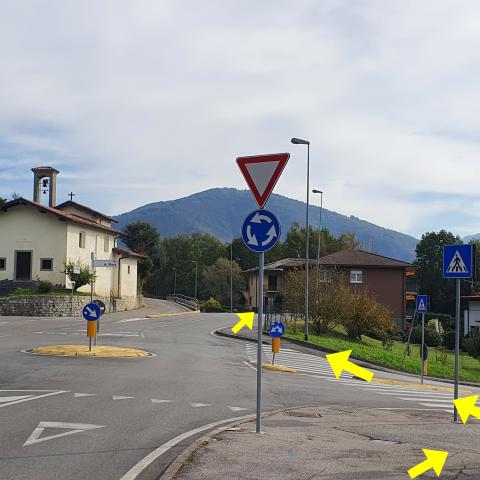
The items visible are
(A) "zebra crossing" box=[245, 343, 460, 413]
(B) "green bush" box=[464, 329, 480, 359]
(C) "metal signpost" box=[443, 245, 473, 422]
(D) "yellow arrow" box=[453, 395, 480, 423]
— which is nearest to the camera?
(C) "metal signpost" box=[443, 245, 473, 422]

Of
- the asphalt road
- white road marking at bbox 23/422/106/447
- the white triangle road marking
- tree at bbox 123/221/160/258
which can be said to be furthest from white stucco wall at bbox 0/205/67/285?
tree at bbox 123/221/160/258

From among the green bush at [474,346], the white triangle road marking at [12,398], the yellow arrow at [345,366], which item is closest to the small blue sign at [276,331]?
the yellow arrow at [345,366]

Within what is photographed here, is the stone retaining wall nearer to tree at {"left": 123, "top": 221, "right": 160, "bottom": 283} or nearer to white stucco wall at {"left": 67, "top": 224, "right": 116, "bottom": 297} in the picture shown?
white stucco wall at {"left": 67, "top": 224, "right": 116, "bottom": 297}

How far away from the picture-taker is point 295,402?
45.6 ft

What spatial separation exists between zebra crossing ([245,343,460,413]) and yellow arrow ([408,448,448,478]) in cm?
557

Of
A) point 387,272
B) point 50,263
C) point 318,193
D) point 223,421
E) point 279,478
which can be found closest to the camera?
point 279,478

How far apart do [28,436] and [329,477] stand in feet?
13.7

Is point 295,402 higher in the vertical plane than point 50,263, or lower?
lower

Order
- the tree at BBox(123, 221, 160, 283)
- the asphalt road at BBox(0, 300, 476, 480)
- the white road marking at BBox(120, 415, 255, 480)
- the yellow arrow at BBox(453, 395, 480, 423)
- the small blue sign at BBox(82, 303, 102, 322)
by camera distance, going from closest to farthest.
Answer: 1. the white road marking at BBox(120, 415, 255, 480)
2. the asphalt road at BBox(0, 300, 476, 480)
3. the yellow arrow at BBox(453, 395, 480, 423)
4. the small blue sign at BBox(82, 303, 102, 322)
5. the tree at BBox(123, 221, 160, 283)

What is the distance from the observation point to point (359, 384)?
1948 centimetres

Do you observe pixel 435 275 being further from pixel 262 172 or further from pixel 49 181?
pixel 262 172

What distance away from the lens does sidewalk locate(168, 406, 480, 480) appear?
7.24 metres

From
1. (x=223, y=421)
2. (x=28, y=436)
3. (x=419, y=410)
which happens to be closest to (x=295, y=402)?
(x=419, y=410)

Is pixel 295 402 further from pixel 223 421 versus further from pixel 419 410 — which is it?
pixel 223 421
